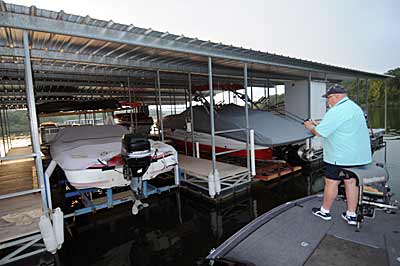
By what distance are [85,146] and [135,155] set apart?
51.9 inches

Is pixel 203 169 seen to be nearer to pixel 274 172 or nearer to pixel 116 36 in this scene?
pixel 274 172

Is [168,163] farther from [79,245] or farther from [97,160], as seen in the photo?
[79,245]

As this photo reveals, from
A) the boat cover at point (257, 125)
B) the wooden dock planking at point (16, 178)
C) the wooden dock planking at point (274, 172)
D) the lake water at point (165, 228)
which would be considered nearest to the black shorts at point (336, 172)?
the lake water at point (165, 228)

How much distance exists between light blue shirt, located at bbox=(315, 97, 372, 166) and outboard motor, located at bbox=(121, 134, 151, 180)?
2472 mm

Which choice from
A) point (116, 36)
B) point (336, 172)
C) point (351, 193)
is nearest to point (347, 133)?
point (336, 172)

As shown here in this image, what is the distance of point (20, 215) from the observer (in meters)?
3.48

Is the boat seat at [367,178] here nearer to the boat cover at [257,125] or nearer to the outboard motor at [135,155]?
the outboard motor at [135,155]

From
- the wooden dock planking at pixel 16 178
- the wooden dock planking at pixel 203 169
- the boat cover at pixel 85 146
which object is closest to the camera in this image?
the boat cover at pixel 85 146

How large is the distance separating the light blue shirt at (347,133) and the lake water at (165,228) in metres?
2.17

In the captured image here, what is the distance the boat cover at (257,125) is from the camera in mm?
5711

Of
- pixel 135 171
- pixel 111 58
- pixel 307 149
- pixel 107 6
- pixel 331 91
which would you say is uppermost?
pixel 107 6

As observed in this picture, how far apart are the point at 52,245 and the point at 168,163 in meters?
2.14

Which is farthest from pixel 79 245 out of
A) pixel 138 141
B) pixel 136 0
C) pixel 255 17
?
pixel 255 17

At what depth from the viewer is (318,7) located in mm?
12516
